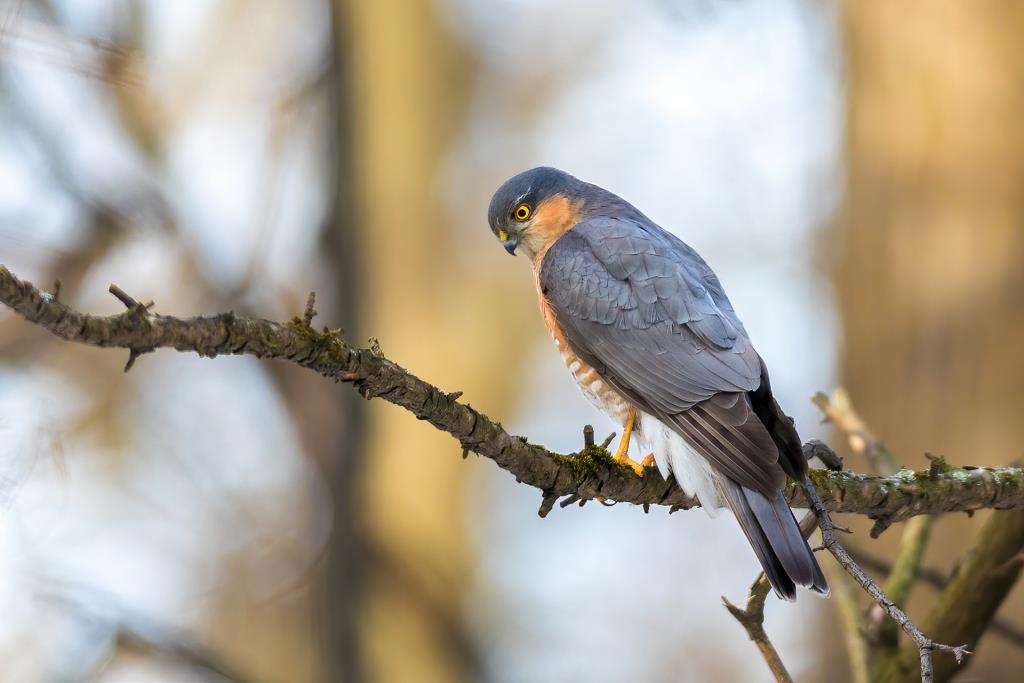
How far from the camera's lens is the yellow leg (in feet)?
13.1

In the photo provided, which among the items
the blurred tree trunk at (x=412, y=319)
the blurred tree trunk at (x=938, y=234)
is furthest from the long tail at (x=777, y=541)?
the blurred tree trunk at (x=412, y=319)

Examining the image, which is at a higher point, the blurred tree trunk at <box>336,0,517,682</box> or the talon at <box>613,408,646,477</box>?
the blurred tree trunk at <box>336,0,517,682</box>

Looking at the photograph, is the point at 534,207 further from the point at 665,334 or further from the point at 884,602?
the point at 884,602

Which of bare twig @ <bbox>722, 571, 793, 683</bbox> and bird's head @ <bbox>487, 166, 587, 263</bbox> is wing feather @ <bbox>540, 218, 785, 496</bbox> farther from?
bird's head @ <bbox>487, 166, 587, 263</bbox>

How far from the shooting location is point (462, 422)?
2896mm

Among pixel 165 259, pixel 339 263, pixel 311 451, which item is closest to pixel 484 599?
pixel 311 451

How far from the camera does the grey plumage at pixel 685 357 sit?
11.4 feet

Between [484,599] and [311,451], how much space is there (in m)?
3.07

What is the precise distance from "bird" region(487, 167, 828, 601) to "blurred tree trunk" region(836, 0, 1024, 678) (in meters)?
1.99

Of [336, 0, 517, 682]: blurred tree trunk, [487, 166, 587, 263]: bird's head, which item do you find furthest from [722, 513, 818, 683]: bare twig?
[336, 0, 517, 682]: blurred tree trunk

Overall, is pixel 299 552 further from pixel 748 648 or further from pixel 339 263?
pixel 748 648

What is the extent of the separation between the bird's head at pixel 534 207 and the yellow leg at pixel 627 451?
143 centimetres

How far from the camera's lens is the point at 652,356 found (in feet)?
13.6

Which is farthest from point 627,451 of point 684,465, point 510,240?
point 510,240
